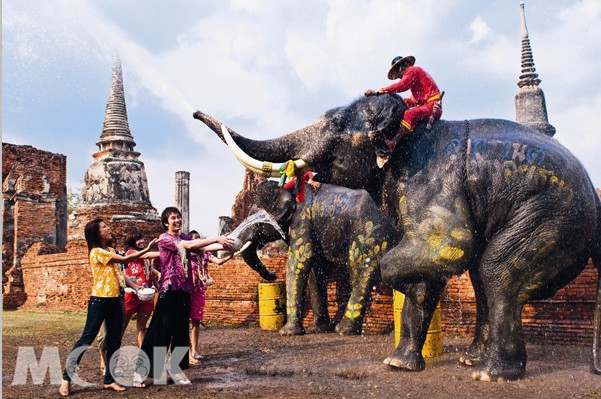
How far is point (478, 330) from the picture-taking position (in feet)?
18.7

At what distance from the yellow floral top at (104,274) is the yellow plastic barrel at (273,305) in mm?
4917

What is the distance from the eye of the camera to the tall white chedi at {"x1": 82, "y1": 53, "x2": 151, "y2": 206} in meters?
22.1

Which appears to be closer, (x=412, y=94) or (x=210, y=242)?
(x=210, y=242)

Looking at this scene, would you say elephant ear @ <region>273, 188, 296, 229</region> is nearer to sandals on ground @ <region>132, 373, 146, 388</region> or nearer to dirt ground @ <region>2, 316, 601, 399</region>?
dirt ground @ <region>2, 316, 601, 399</region>

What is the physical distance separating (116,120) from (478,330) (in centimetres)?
2049

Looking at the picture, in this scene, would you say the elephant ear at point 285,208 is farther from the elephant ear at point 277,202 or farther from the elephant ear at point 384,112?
the elephant ear at point 384,112

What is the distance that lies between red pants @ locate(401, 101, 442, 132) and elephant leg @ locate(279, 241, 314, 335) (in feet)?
13.3

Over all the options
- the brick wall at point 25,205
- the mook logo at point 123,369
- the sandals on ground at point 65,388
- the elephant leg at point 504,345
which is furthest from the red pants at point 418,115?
the brick wall at point 25,205

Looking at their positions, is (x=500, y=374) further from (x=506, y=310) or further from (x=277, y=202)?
(x=277, y=202)

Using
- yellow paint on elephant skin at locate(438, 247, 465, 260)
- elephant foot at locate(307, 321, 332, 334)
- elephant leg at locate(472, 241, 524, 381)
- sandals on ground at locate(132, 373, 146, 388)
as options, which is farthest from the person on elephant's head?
elephant foot at locate(307, 321, 332, 334)

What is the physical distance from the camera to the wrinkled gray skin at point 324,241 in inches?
320

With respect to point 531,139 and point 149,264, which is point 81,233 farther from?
point 531,139

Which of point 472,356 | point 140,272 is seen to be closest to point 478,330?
point 472,356

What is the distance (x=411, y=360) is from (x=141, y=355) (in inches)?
90.5
